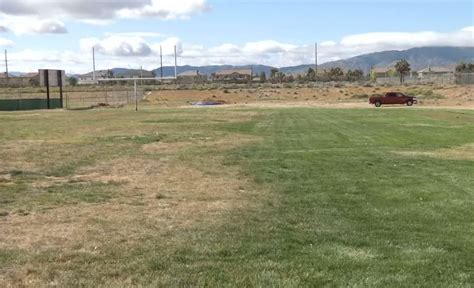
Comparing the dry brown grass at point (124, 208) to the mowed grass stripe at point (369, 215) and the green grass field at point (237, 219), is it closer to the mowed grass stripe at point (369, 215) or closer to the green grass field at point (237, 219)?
the green grass field at point (237, 219)

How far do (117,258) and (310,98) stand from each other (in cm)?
9123

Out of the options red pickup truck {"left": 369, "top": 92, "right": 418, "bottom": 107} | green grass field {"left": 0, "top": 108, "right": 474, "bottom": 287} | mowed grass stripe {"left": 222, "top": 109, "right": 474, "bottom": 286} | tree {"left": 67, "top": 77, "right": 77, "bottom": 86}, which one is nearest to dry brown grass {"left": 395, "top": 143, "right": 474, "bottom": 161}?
green grass field {"left": 0, "top": 108, "right": 474, "bottom": 287}

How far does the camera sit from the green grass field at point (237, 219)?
6371 millimetres

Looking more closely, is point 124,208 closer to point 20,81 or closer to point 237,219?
point 237,219

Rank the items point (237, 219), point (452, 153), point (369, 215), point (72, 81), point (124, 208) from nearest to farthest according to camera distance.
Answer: point (237, 219)
point (369, 215)
point (124, 208)
point (452, 153)
point (72, 81)

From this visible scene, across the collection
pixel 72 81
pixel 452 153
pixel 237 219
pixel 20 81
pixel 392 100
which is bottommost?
pixel 452 153

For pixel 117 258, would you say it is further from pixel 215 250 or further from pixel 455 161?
pixel 455 161

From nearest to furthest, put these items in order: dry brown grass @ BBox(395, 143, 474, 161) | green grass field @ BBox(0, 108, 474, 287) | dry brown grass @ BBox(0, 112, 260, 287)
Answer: green grass field @ BBox(0, 108, 474, 287), dry brown grass @ BBox(0, 112, 260, 287), dry brown grass @ BBox(395, 143, 474, 161)

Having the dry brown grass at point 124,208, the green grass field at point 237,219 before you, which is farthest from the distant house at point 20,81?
the dry brown grass at point 124,208

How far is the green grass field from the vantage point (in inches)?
251

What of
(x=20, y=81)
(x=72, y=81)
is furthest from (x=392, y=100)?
(x=20, y=81)

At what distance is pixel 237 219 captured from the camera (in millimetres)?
9422

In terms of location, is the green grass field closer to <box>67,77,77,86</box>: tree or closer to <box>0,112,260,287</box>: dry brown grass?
<box>0,112,260,287</box>: dry brown grass

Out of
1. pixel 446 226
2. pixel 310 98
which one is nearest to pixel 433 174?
pixel 446 226
